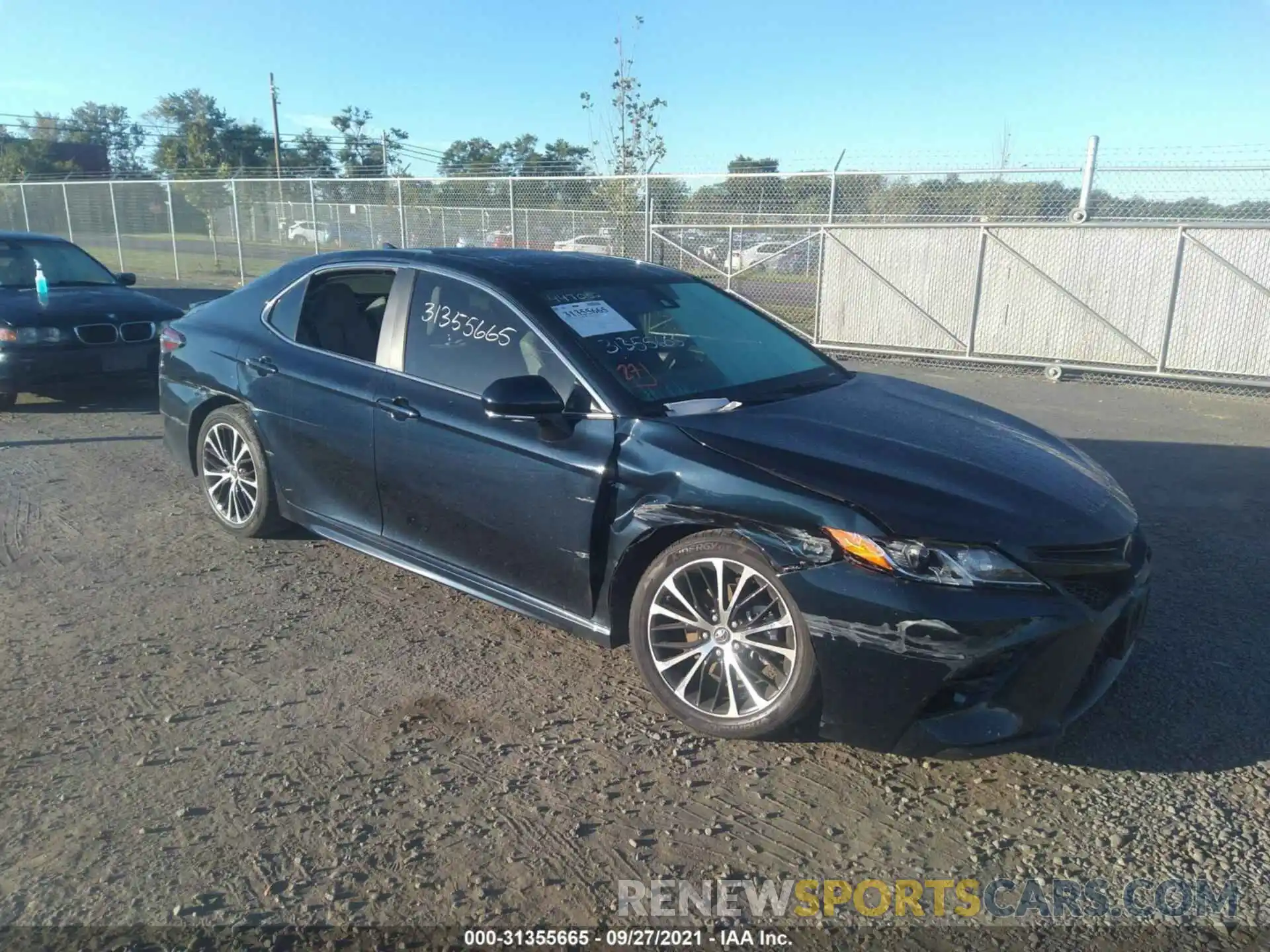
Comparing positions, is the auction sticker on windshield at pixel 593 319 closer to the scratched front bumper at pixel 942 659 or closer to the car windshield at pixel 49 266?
the scratched front bumper at pixel 942 659

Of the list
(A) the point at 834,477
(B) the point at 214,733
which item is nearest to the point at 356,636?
(B) the point at 214,733

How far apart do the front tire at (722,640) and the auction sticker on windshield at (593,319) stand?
104 cm

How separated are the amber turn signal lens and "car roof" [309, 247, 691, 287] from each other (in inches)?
71.4

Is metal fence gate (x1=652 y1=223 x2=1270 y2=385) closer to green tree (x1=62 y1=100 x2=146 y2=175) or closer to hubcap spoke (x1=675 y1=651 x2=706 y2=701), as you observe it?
hubcap spoke (x1=675 y1=651 x2=706 y2=701)

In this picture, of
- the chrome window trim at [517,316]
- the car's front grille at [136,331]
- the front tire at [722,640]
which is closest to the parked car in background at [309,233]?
the car's front grille at [136,331]

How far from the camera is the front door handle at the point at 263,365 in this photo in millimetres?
4762

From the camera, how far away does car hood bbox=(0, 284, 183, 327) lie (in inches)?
318

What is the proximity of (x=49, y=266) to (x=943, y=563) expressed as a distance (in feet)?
31.2

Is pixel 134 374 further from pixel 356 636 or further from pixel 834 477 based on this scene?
pixel 834 477

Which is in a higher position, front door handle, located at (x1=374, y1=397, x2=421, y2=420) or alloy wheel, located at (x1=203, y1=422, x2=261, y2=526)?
front door handle, located at (x1=374, y1=397, x2=421, y2=420)

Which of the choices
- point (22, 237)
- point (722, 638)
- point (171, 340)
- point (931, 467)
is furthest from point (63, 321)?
point (931, 467)

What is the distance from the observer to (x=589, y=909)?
98.0 inches

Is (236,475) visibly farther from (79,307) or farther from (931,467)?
(79,307)

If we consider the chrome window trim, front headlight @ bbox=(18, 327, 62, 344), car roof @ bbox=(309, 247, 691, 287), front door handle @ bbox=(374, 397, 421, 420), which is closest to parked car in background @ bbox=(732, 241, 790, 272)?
front headlight @ bbox=(18, 327, 62, 344)
